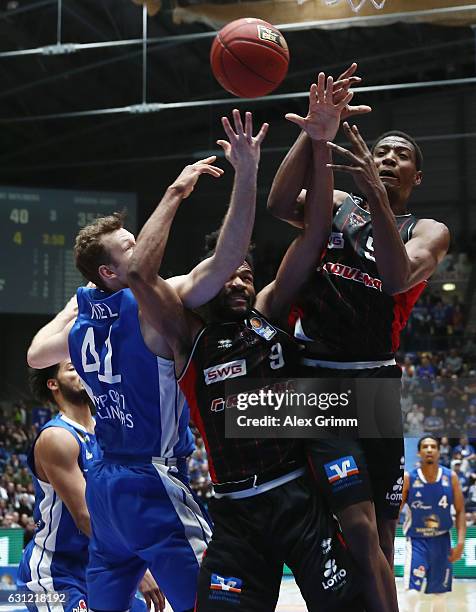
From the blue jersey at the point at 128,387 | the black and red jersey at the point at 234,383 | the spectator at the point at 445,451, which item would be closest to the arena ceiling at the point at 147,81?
the spectator at the point at 445,451

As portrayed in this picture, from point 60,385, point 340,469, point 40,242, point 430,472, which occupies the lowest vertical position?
point 430,472

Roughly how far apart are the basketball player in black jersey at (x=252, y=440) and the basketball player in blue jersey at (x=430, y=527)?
20.7 ft

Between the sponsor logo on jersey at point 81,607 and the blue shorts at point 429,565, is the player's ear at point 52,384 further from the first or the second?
the blue shorts at point 429,565

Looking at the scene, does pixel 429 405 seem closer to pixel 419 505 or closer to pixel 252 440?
pixel 419 505

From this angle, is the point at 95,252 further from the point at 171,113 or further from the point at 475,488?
the point at 171,113

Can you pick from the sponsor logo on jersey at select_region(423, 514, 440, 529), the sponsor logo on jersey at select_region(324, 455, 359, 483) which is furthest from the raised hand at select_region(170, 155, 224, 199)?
the sponsor logo on jersey at select_region(423, 514, 440, 529)

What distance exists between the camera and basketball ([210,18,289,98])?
12.6ft

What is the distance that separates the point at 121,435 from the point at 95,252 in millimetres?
752

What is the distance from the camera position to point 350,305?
3428 millimetres

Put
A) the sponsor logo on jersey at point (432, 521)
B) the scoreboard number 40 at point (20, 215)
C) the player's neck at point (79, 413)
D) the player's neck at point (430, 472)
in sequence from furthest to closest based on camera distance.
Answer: the scoreboard number 40 at point (20, 215)
the player's neck at point (430, 472)
the sponsor logo on jersey at point (432, 521)
the player's neck at point (79, 413)

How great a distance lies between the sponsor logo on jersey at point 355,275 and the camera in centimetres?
347

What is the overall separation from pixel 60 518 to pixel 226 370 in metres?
1.65

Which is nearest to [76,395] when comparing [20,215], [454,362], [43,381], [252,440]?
[43,381]

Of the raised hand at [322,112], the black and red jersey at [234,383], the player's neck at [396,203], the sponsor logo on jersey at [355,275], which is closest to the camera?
the black and red jersey at [234,383]
